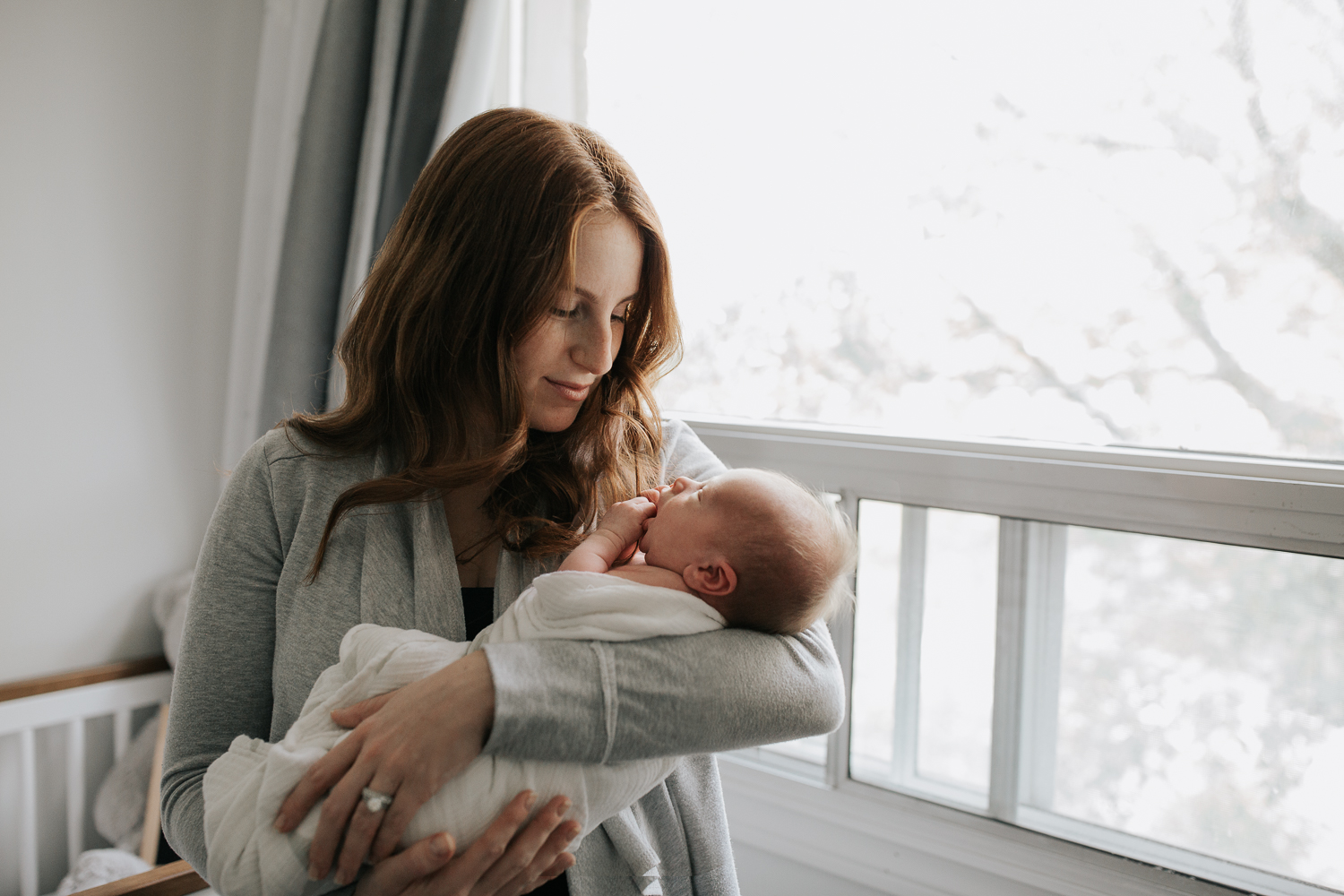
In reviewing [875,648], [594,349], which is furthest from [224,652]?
[875,648]

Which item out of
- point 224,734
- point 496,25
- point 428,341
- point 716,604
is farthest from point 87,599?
point 716,604

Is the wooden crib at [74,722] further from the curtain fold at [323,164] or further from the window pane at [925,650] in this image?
the window pane at [925,650]

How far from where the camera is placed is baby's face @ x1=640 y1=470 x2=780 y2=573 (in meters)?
0.93

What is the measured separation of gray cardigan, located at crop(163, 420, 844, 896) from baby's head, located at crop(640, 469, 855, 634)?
4 centimetres

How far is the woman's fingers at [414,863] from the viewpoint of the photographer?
737 millimetres

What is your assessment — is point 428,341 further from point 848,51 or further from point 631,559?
point 848,51

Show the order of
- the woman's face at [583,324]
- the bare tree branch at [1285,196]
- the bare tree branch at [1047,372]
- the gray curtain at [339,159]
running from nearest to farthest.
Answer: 1. the woman's face at [583,324]
2. the bare tree branch at [1285,196]
3. the bare tree branch at [1047,372]
4. the gray curtain at [339,159]

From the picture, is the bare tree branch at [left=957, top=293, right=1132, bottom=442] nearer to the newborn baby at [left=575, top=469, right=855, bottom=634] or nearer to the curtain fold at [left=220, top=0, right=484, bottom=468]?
the newborn baby at [left=575, top=469, right=855, bottom=634]

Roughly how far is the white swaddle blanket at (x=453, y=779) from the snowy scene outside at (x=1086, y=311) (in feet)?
2.34

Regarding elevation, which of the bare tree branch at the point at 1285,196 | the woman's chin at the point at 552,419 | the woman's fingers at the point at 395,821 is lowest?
the woman's fingers at the point at 395,821

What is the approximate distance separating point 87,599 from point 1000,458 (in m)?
2.11

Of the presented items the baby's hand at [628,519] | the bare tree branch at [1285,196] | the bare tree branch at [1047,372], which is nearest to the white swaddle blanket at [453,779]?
the baby's hand at [628,519]

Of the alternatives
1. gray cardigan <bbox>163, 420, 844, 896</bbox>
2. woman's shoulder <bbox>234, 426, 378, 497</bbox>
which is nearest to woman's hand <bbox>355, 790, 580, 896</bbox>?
gray cardigan <bbox>163, 420, 844, 896</bbox>

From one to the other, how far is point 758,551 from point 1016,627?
25.9 inches
